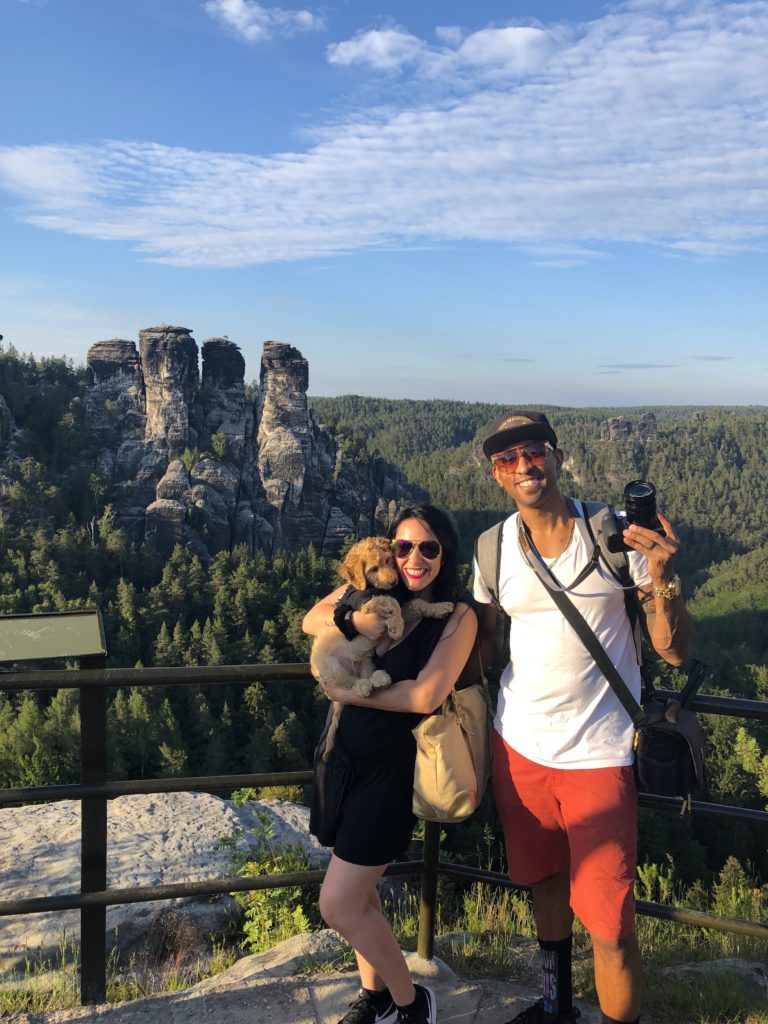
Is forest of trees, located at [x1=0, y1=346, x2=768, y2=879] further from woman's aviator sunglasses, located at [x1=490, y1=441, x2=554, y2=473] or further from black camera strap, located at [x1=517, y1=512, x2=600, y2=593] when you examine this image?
woman's aviator sunglasses, located at [x1=490, y1=441, x2=554, y2=473]

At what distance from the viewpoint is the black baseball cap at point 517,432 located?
106 inches

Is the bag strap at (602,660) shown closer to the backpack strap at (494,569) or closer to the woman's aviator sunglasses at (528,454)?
the backpack strap at (494,569)

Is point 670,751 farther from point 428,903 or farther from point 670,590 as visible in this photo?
point 428,903

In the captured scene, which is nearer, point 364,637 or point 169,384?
point 364,637

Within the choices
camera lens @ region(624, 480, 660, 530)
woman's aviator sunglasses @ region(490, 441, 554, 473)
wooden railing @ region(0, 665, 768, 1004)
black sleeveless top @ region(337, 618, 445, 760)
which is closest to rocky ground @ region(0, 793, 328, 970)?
wooden railing @ region(0, 665, 768, 1004)

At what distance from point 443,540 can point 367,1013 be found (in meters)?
1.67

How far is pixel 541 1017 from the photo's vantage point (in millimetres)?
2844

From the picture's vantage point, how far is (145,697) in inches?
1356

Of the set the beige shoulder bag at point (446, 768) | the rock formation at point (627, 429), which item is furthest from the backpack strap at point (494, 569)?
the rock formation at point (627, 429)

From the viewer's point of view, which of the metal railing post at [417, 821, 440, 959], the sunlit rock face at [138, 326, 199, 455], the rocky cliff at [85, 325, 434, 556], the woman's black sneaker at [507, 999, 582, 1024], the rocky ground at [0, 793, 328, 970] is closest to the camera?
the woman's black sneaker at [507, 999, 582, 1024]

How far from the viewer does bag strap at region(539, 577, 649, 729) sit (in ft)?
8.30

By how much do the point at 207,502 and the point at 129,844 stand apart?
5498cm

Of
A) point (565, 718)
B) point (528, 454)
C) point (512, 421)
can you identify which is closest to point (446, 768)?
point (565, 718)

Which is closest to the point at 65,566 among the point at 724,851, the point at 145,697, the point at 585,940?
the point at 145,697
